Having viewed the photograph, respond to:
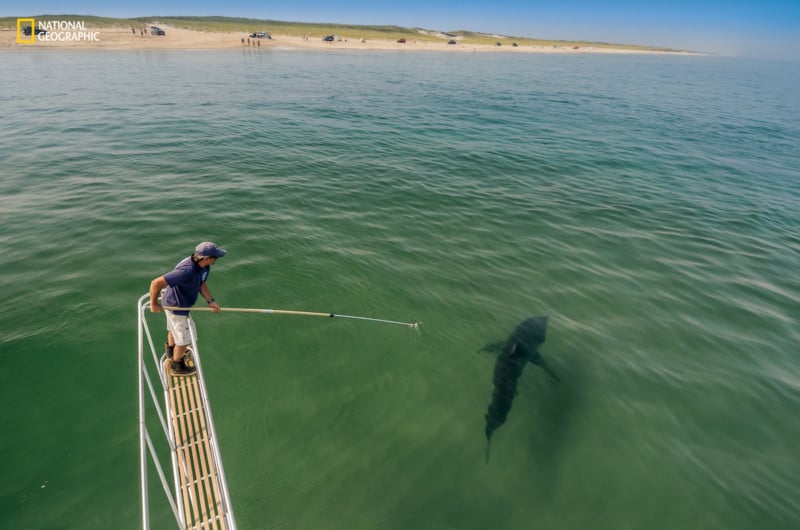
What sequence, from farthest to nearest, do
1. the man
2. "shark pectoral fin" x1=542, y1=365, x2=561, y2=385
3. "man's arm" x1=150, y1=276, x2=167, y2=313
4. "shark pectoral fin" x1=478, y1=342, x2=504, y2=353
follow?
"shark pectoral fin" x1=478, y1=342, x2=504, y2=353
"shark pectoral fin" x1=542, y1=365, x2=561, y2=385
the man
"man's arm" x1=150, y1=276, x2=167, y2=313

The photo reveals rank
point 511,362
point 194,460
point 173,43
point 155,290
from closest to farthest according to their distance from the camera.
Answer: point 194,460 → point 155,290 → point 511,362 → point 173,43

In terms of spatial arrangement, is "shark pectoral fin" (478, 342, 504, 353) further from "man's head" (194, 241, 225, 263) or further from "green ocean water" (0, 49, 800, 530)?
"man's head" (194, 241, 225, 263)

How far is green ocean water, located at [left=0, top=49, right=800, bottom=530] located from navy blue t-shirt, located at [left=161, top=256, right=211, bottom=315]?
7.52 ft

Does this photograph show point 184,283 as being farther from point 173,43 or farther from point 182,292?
point 173,43

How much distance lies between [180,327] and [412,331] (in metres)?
5.58

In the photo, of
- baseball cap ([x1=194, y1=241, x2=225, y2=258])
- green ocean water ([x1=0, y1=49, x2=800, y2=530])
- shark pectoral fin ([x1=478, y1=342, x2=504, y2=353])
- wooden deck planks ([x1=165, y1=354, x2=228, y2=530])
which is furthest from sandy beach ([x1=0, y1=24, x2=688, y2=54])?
shark pectoral fin ([x1=478, y1=342, x2=504, y2=353])

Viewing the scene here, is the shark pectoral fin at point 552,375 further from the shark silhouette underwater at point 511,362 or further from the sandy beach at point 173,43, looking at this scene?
the sandy beach at point 173,43

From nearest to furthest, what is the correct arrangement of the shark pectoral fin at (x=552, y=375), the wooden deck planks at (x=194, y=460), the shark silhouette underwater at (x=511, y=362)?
the wooden deck planks at (x=194, y=460), the shark silhouette underwater at (x=511, y=362), the shark pectoral fin at (x=552, y=375)

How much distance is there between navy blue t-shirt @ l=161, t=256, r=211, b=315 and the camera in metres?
6.72

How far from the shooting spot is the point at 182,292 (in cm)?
701

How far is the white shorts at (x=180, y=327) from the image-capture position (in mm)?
7062

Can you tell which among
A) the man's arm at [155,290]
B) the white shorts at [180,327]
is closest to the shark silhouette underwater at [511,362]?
the white shorts at [180,327]

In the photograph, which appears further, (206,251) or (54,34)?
(54,34)

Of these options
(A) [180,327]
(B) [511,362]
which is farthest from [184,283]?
(B) [511,362]
